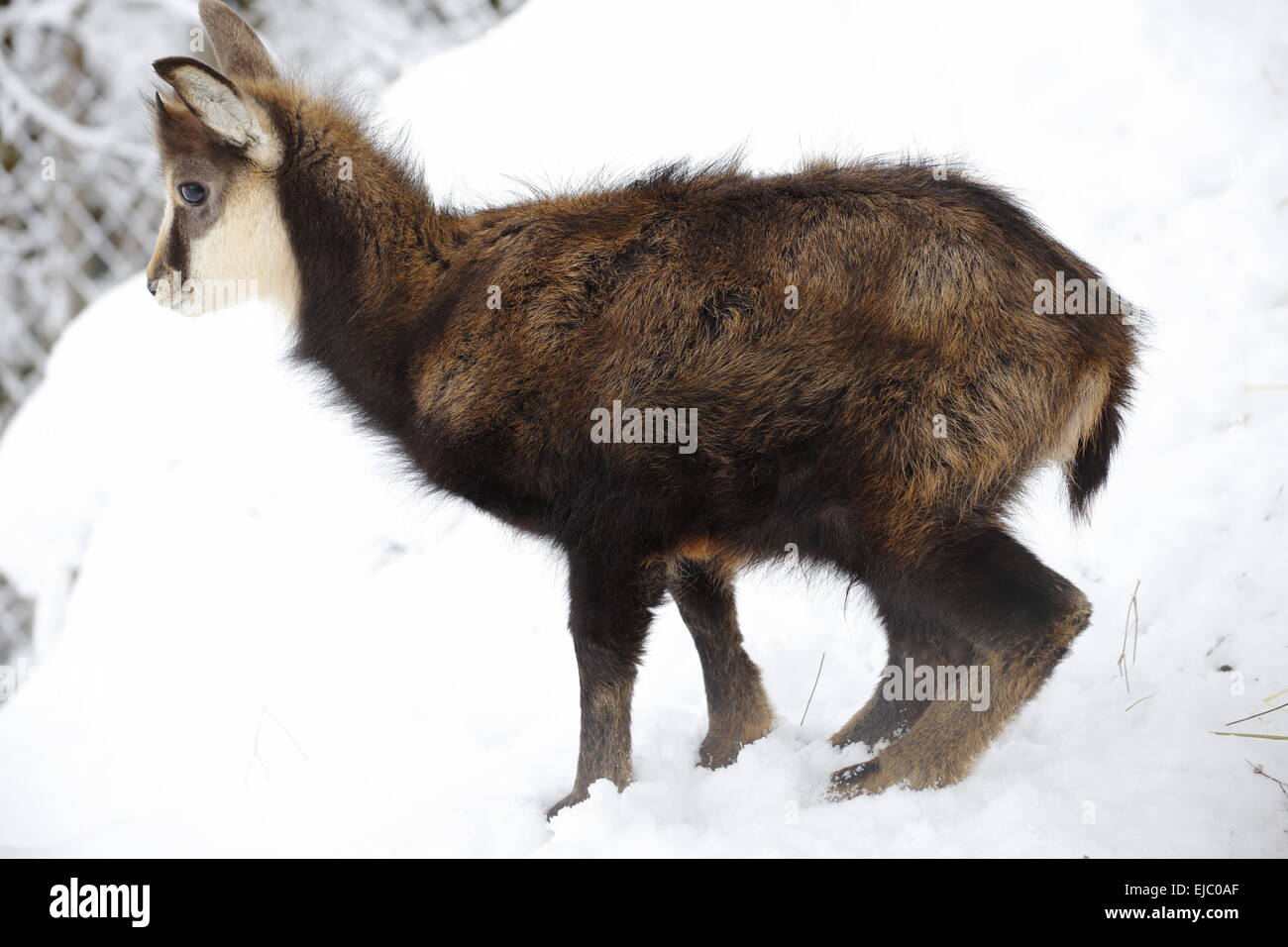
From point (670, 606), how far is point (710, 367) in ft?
6.78

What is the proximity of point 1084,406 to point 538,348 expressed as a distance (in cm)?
151

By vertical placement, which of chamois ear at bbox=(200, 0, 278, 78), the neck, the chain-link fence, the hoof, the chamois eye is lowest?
the hoof

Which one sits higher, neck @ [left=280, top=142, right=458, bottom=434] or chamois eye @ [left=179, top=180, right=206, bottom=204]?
chamois eye @ [left=179, top=180, right=206, bottom=204]

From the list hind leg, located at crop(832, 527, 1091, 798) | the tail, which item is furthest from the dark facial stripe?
the tail

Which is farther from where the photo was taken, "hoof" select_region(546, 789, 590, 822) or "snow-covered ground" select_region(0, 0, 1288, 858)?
"hoof" select_region(546, 789, 590, 822)

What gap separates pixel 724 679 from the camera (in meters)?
3.83

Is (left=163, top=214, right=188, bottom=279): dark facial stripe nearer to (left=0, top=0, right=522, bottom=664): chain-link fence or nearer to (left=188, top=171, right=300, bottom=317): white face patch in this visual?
(left=188, top=171, right=300, bottom=317): white face patch

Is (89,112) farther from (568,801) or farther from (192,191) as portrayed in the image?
(568,801)

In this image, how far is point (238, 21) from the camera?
4.04 metres

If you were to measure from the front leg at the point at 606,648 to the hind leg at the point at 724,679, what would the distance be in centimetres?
43

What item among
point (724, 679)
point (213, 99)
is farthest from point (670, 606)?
point (213, 99)

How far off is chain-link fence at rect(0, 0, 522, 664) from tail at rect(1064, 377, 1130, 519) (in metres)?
6.87

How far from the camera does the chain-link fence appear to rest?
29.5 ft
